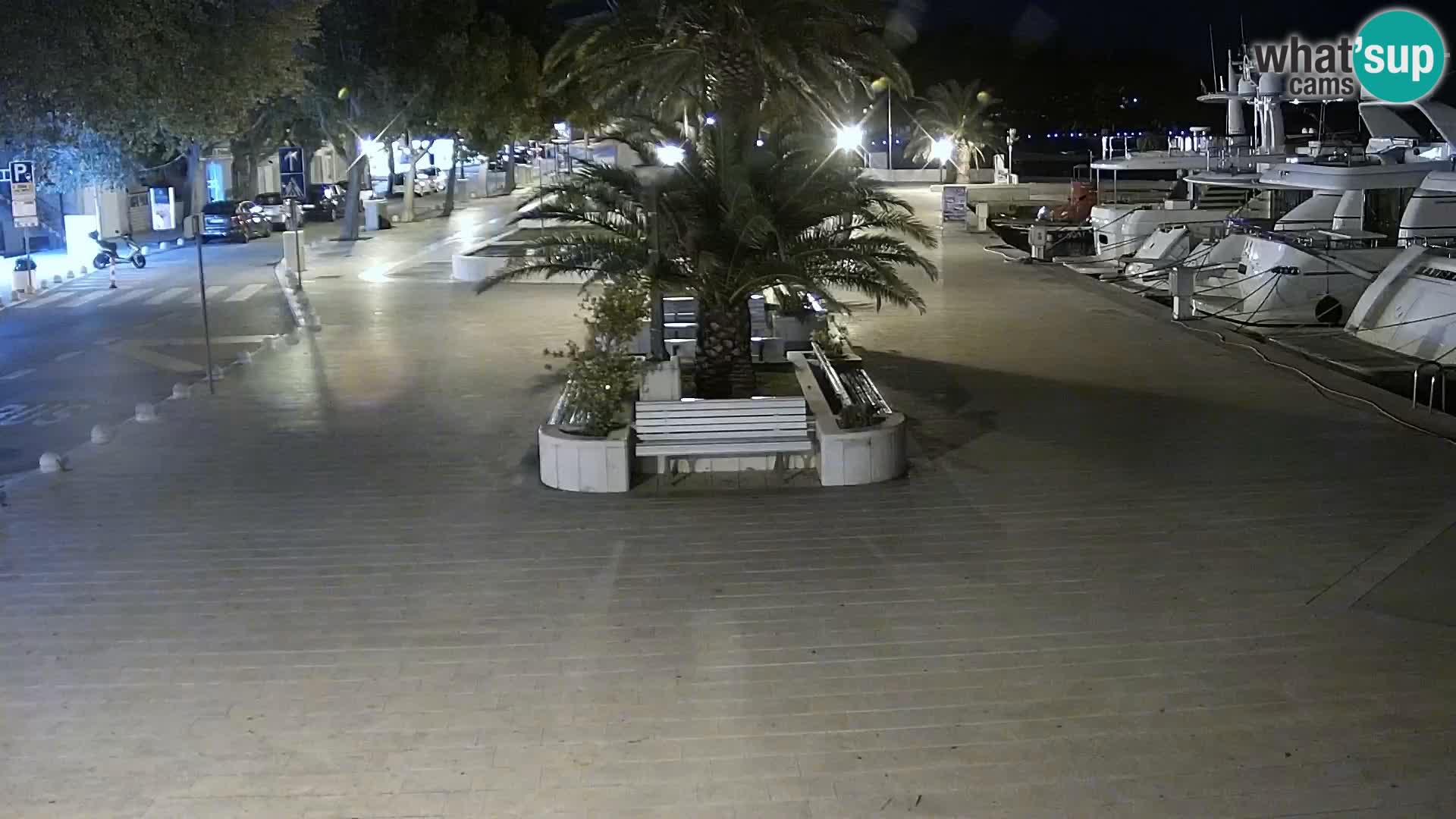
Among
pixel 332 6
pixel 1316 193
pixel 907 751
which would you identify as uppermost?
pixel 332 6

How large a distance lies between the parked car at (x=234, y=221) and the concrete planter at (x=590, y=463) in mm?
32869

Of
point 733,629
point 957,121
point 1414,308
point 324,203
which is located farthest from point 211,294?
point 957,121

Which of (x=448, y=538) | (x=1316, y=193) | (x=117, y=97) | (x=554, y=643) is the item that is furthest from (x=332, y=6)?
(x=554, y=643)

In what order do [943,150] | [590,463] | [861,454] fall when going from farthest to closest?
[943,150]
[861,454]
[590,463]

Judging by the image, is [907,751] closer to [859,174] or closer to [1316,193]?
[859,174]

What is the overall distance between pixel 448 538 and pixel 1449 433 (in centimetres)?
920

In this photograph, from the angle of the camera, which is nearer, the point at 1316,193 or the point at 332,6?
the point at 1316,193

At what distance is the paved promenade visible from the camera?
20.9ft

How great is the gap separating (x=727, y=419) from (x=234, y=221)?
34.3 metres

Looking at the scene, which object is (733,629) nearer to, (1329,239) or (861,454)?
(861,454)

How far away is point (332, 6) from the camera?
38.9 metres

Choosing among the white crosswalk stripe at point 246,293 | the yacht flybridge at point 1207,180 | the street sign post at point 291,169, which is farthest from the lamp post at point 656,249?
the street sign post at point 291,169

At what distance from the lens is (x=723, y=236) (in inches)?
552

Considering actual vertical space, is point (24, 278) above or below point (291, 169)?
below
